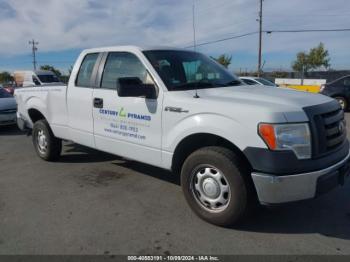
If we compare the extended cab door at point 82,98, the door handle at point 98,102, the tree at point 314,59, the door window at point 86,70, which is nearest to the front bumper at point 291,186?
the door handle at point 98,102

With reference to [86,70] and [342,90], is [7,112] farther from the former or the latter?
[342,90]

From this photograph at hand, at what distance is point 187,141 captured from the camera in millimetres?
3900

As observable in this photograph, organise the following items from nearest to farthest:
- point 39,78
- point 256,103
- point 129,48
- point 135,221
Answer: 1. point 256,103
2. point 135,221
3. point 129,48
4. point 39,78

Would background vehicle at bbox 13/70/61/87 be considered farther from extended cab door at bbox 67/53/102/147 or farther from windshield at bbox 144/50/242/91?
windshield at bbox 144/50/242/91

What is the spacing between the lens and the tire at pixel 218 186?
341cm

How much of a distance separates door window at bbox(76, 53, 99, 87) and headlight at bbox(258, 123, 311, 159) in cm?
288

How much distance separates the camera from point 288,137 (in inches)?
125

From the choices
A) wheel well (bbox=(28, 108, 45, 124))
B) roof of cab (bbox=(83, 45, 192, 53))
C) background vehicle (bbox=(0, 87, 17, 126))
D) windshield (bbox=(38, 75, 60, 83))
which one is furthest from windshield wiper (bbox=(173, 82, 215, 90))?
windshield (bbox=(38, 75, 60, 83))

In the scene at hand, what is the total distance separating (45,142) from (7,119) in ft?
16.7

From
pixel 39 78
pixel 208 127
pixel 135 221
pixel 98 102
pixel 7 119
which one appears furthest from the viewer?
pixel 39 78

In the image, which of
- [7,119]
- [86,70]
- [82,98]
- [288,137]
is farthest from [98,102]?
[7,119]

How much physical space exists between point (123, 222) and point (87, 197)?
96 cm

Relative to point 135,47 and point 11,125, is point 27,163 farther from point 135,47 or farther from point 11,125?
point 11,125

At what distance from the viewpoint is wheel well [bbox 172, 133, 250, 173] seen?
11.8 ft
